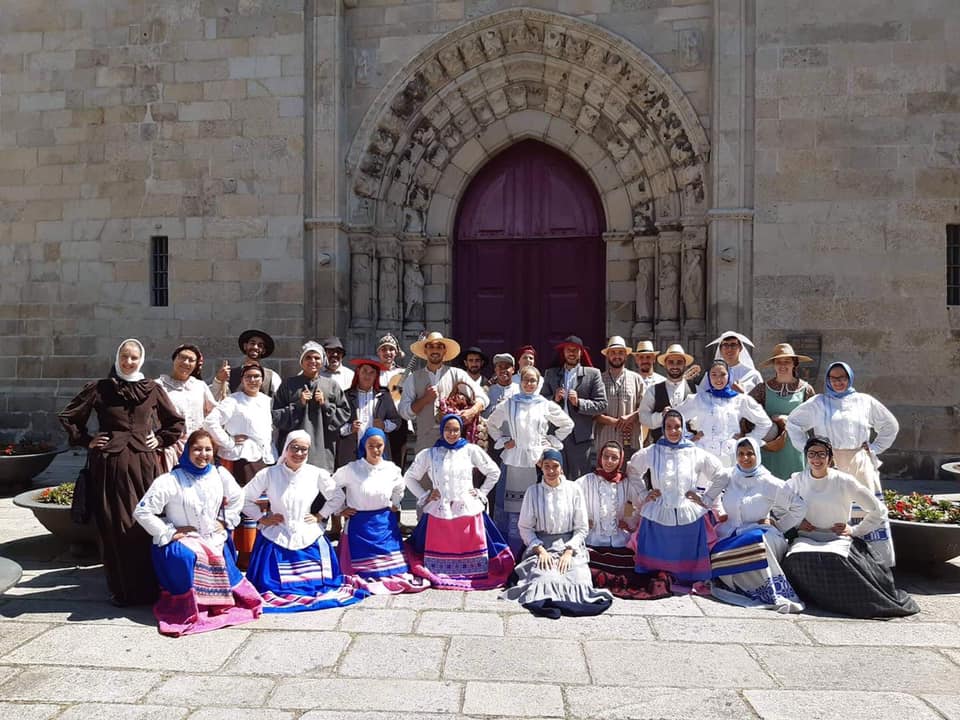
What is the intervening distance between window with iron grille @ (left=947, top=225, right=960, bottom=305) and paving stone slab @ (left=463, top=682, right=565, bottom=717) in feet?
22.6

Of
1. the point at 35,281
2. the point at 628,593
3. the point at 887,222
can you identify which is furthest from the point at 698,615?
the point at 35,281

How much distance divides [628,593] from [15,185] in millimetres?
9107

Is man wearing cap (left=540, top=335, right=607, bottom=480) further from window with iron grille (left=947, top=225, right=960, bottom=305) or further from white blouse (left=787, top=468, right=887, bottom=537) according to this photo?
window with iron grille (left=947, top=225, right=960, bottom=305)

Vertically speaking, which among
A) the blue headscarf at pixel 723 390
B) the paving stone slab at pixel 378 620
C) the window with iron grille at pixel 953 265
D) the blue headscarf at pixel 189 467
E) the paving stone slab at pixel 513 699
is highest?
the window with iron grille at pixel 953 265

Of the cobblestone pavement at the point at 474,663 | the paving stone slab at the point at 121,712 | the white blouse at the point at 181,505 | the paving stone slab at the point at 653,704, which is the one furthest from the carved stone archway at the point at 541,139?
the paving stone slab at the point at 121,712

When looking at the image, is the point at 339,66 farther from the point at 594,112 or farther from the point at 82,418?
the point at 82,418

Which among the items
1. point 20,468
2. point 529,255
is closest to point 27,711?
point 20,468

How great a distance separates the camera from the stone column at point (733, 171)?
8375 mm

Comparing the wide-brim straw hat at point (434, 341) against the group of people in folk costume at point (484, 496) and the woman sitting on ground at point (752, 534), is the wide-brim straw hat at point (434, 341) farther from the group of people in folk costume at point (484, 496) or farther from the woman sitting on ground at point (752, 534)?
the woman sitting on ground at point (752, 534)

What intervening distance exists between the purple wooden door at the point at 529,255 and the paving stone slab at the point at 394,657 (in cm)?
593

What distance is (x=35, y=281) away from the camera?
9875 mm

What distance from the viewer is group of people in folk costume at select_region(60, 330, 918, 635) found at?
4707 mm

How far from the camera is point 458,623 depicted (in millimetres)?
4441

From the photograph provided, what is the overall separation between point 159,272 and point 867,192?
812cm
